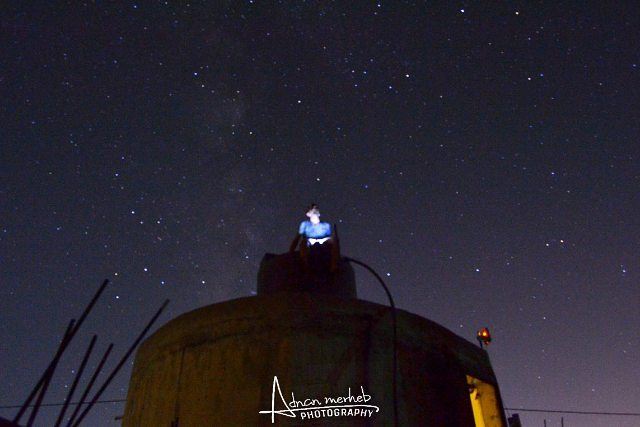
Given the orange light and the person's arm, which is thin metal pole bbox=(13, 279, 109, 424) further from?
the orange light

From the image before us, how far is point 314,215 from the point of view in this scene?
50.4ft

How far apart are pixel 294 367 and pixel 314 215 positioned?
5.41 meters

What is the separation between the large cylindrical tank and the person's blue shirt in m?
2.99

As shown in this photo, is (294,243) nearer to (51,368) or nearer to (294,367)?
(294,367)

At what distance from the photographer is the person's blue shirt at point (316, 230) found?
15.1 m

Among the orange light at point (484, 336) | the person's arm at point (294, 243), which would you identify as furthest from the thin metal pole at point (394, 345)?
the orange light at point (484, 336)

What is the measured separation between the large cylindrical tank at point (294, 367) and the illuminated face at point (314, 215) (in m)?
3.34

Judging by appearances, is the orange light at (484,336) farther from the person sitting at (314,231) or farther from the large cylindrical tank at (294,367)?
the person sitting at (314,231)

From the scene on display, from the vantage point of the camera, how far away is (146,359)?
13.3 metres

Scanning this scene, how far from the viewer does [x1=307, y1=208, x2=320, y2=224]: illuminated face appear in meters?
15.3

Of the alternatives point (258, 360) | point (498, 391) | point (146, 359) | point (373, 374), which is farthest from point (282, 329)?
point (498, 391)

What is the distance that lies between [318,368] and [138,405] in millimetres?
4842

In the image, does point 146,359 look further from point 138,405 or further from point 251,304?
point 251,304

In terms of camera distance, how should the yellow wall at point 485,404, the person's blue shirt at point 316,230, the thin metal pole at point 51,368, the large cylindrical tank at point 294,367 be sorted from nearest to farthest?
the thin metal pole at point 51,368 → the large cylindrical tank at point 294,367 → the yellow wall at point 485,404 → the person's blue shirt at point 316,230
